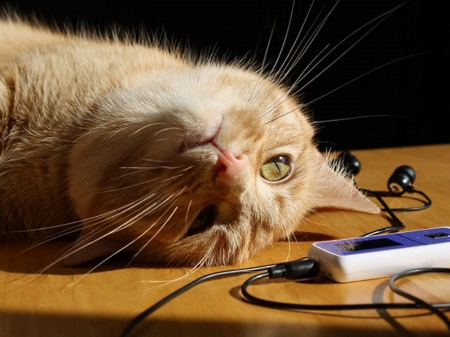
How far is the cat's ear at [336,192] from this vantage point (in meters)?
1.74

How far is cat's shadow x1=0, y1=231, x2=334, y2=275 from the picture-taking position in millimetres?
1427

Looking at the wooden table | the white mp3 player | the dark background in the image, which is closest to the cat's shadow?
the wooden table

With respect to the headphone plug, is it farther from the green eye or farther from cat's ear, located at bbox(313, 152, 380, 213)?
cat's ear, located at bbox(313, 152, 380, 213)

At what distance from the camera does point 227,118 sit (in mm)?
1455

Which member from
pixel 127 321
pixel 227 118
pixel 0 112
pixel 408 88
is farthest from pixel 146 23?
pixel 127 321

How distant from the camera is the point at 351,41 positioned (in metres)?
3.46

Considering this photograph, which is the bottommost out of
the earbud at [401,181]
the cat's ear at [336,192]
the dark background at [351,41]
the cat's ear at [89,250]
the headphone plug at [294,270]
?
the cat's ear at [89,250]

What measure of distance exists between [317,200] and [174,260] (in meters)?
0.54

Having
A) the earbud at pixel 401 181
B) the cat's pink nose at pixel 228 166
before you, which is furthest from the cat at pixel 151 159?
the earbud at pixel 401 181

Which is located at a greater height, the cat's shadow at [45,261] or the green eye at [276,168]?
the green eye at [276,168]

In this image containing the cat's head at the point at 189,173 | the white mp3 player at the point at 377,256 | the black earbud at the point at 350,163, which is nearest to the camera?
the white mp3 player at the point at 377,256

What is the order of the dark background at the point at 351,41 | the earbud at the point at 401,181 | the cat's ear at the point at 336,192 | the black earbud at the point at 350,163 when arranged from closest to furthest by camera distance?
the cat's ear at the point at 336,192, the earbud at the point at 401,181, the black earbud at the point at 350,163, the dark background at the point at 351,41

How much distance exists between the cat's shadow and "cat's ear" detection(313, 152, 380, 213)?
13 cm

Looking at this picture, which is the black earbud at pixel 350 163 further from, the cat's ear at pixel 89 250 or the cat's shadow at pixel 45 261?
the cat's ear at pixel 89 250
